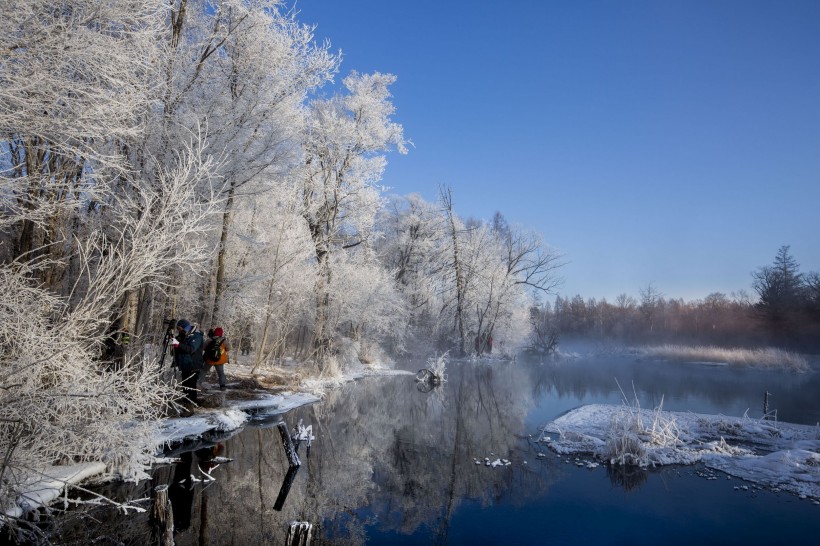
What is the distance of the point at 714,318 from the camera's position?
6106 cm

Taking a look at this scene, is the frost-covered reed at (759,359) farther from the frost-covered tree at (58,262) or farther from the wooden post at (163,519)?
the wooden post at (163,519)

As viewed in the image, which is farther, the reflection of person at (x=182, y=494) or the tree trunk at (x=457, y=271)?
the tree trunk at (x=457, y=271)

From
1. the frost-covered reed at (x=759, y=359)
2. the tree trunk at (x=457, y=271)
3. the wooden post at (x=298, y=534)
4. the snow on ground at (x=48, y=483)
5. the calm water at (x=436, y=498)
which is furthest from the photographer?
the tree trunk at (x=457, y=271)

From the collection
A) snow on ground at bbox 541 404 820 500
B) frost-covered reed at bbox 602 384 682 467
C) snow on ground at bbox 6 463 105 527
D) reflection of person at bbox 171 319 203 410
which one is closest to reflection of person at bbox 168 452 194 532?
snow on ground at bbox 6 463 105 527

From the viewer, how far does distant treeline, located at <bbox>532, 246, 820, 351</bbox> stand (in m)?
41.3

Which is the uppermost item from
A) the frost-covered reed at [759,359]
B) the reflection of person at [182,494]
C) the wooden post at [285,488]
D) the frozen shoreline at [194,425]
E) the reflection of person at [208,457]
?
the frost-covered reed at [759,359]

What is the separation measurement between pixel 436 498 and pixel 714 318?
67263 millimetres

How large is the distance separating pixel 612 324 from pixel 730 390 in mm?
52122

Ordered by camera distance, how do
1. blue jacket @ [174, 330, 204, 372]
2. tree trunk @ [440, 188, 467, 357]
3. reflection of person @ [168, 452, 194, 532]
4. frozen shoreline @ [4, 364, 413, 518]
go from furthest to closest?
1. tree trunk @ [440, 188, 467, 357]
2. blue jacket @ [174, 330, 204, 372]
3. reflection of person @ [168, 452, 194, 532]
4. frozen shoreline @ [4, 364, 413, 518]

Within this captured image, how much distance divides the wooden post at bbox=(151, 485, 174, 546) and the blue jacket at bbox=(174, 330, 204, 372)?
230 inches

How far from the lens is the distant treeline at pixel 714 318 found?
4134 cm

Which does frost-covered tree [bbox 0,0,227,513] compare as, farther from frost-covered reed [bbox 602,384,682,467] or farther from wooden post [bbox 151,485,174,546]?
frost-covered reed [bbox 602,384,682,467]

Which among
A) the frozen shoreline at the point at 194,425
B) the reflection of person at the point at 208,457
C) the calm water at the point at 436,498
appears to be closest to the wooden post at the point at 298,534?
the calm water at the point at 436,498

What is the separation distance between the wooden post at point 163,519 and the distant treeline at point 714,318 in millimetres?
41009
